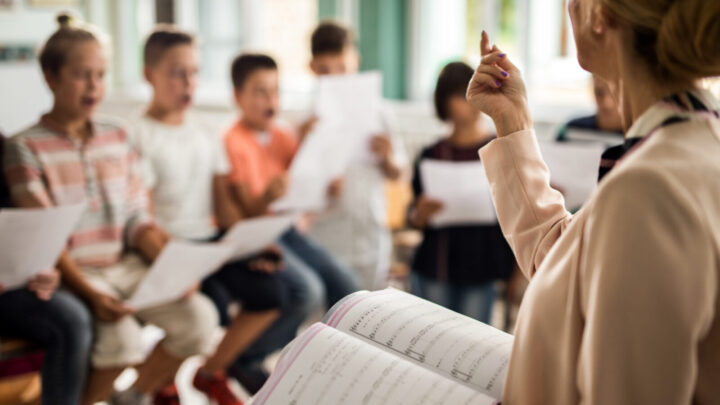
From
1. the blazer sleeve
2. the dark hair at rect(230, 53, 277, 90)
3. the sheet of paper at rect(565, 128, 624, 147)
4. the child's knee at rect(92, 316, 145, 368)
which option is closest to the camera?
the blazer sleeve

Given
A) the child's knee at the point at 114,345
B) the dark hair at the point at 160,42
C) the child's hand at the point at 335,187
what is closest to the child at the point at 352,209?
the child's hand at the point at 335,187

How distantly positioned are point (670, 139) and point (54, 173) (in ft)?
5.85

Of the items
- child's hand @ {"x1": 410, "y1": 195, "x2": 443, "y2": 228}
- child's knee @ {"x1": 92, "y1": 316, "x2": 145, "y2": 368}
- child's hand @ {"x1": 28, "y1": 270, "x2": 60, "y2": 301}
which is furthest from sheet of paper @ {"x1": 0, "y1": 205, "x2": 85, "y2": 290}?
child's hand @ {"x1": 410, "y1": 195, "x2": 443, "y2": 228}

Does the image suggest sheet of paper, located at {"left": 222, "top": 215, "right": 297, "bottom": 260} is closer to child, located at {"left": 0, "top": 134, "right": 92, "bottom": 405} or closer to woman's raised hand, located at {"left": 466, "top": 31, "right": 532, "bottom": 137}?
child, located at {"left": 0, "top": 134, "right": 92, "bottom": 405}

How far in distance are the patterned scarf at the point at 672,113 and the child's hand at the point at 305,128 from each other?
2.28m

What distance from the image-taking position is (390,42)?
5.00m

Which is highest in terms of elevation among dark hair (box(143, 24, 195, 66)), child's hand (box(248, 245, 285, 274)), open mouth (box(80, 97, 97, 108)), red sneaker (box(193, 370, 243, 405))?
dark hair (box(143, 24, 195, 66))

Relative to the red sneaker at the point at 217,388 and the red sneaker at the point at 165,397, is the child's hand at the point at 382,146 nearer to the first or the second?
the red sneaker at the point at 217,388

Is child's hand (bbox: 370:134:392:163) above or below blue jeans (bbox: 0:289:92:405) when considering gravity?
above

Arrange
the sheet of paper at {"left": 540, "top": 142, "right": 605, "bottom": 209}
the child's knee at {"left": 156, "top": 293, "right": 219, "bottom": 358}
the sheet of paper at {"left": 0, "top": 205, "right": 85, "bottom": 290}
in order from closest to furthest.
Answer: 1. the sheet of paper at {"left": 0, "top": 205, "right": 85, "bottom": 290}
2. the child's knee at {"left": 156, "top": 293, "right": 219, "bottom": 358}
3. the sheet of paper at {"left": 540, "top": 142, "right": 605, "bottom": 209}

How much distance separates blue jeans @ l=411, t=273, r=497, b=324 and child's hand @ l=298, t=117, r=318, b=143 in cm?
74

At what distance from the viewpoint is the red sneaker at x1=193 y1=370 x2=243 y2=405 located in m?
2.49

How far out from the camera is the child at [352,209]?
3.06m

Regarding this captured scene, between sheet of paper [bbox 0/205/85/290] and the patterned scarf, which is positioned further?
sheet of paper [bbox 0/205/85/290]
